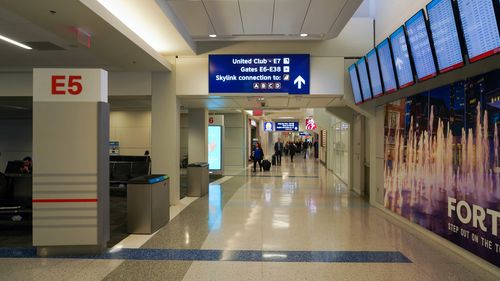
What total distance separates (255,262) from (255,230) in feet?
5.35

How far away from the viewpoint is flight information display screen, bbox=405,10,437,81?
453 cm

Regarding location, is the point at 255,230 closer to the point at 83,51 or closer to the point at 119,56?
the point at 119,56

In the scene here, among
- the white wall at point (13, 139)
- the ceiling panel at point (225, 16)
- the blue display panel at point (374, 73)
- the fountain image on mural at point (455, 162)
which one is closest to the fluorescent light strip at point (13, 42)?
the ceiling panel at point (225, 16)

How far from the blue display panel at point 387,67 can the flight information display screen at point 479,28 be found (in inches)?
85.2

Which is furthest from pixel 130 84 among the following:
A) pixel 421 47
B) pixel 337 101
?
pixel 421 47

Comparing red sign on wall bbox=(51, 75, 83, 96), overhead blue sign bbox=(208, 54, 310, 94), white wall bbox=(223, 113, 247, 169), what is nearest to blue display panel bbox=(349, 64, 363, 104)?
overhead blue sign bbox=(208, 54, 310, 94)

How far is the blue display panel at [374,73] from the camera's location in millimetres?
6520

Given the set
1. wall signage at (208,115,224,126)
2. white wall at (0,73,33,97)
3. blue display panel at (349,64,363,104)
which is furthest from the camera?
wall signage at (208,115,224,126)

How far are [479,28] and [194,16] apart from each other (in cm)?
478

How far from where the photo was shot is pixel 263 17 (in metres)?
6.53

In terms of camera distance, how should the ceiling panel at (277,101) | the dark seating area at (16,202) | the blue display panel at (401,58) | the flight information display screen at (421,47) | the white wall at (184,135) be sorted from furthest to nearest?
the white wall at (184,135)
the ceiling panel at (277,101)
the dark seating area at (16,202)
the blue display panel at (401,58)
the flight information display screen at (421,47)

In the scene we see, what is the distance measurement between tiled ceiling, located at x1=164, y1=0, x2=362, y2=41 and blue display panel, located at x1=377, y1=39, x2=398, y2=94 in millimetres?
906

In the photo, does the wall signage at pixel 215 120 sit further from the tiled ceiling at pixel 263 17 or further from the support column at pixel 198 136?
the tiled ceiling at pixel 263 17

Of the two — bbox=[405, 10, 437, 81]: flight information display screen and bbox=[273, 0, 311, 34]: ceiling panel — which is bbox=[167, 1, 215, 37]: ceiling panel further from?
bbox=[405, 10, 437, 81]: flight information display screen
